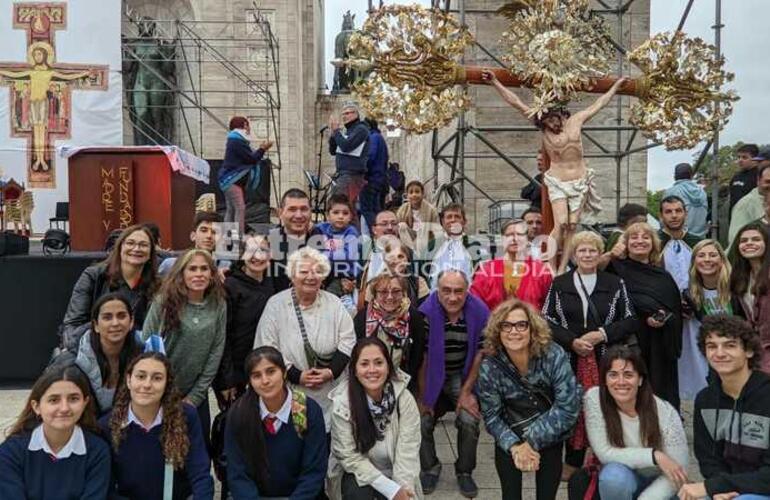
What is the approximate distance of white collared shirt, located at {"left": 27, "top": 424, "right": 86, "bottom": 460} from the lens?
9.66 ft

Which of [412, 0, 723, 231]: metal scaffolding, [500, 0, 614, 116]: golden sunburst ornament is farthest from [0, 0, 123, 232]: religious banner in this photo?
[500, 0, 614, 116]: golden sunburst ornament

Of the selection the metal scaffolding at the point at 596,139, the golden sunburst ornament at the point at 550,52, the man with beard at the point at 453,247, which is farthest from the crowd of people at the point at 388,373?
the metal scaffolding at the point at 596,139

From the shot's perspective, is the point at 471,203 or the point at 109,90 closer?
the point at 471,203

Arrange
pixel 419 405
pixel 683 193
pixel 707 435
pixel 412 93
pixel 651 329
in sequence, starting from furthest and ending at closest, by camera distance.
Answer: pixel 683 193
pixel 412 93
pixel 651 329
pixel 419 405
pixel 707 435

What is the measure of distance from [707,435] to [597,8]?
8190 millimetres

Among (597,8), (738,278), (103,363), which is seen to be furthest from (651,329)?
(597,8)

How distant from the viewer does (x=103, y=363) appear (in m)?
3.39

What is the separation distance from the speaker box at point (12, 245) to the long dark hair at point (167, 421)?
3318 millimetres

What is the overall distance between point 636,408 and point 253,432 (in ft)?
6.10

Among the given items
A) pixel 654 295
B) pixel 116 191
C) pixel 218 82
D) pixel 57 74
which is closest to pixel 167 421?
pixel 654 295

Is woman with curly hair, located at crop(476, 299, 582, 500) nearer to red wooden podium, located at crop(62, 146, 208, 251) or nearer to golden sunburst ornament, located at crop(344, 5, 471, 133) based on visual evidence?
golden sunburst ornament, located at crop(344, 5, 471, 133)

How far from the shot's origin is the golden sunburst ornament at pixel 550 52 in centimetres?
593

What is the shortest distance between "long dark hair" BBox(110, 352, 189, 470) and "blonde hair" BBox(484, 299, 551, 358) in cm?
159

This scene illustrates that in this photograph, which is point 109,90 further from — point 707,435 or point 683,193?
point 707,435
